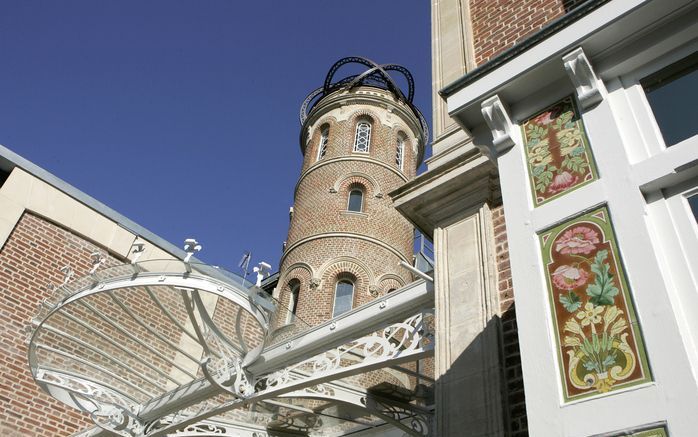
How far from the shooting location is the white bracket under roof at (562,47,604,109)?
425 cm

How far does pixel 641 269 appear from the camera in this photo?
3279 millimetres

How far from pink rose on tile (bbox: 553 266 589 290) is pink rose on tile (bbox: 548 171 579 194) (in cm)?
65

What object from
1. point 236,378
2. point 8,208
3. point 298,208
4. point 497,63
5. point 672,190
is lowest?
point 672,190

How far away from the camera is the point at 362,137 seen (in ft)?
70.1

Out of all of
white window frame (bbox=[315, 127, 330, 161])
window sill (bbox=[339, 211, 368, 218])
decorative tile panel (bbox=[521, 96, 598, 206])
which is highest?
white window frame (bbox=[315, 127, 330, 161])

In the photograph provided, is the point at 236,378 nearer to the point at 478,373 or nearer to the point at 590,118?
the point at 478,373

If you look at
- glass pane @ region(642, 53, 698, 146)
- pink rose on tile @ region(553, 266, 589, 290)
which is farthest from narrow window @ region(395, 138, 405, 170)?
pink rose on tile @ region(553, 266, 589, 290)

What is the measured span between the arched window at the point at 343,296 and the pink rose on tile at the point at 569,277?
12516mm

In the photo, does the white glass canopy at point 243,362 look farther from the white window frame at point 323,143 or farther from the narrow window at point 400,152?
the narrow window at point 400,152

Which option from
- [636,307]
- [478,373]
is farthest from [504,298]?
[636,307]

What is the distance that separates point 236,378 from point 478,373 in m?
4.49

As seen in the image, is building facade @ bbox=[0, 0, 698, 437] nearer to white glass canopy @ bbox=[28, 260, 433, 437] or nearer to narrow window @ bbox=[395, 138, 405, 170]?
white glass canopy @ bbox=[28, 260, 433, 437]

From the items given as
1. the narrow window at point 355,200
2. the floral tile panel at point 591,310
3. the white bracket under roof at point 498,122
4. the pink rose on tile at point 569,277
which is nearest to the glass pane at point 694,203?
the floral tile panel at point 591,310

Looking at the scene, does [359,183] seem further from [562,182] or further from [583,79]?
[562,182]
